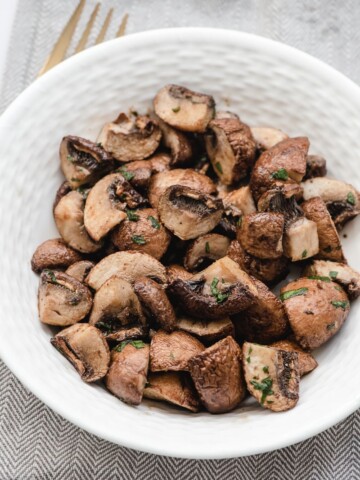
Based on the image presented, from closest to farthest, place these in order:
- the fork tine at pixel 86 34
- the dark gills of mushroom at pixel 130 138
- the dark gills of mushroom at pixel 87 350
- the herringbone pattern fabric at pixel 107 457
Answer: the dark gills of mushroom at pixel 87 350, the herringbone pattern fabric at pixel 107 457, the dark gills of mushroom at pixel 130 138, the fork tine at pixel 86 34

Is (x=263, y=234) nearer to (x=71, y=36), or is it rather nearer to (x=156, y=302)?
(x=156, y=302)

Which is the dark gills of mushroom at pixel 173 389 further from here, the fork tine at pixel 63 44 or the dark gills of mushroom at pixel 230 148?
the fork tine at pixel 63 44

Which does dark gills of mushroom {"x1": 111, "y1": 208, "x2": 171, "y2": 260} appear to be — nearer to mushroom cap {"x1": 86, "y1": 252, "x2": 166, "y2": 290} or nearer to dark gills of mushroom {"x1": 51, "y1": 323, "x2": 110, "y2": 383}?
mushroom cap {"x1": 86, "y1": 252, "x2": 166, "y2": 290}

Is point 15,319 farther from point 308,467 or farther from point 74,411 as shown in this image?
point 308,467

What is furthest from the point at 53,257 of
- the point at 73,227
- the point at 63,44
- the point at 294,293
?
the point at 63,44

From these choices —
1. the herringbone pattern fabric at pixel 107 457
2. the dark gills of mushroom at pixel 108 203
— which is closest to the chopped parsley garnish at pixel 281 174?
the dark gills of mushroom at pixel 108 203

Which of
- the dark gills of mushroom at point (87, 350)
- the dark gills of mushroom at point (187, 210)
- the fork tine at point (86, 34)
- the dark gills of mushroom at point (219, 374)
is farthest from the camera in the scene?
the fork tine at point (86, 34)
